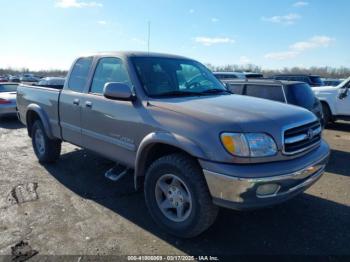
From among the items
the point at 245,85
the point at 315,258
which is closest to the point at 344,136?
the point at 245,85

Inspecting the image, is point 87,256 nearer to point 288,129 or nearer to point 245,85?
point 288,129

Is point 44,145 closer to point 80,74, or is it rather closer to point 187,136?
point 80,74

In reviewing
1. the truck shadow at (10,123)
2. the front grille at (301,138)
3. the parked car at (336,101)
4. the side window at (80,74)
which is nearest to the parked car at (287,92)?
the side window at (80,74)

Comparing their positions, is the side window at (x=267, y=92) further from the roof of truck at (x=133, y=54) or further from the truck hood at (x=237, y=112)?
the truck hood at (x=237, y=112)

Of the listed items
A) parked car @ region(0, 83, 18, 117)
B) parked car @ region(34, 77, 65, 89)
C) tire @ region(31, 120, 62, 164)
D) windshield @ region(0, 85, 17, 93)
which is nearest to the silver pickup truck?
tire @ region(31, 120, 62, 164)

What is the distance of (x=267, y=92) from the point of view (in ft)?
23.9

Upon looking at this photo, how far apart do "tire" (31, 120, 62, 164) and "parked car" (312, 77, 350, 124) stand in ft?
27.3

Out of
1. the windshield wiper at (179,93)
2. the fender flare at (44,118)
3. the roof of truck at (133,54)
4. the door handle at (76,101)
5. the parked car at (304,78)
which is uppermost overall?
the roof of truck at (133,54)

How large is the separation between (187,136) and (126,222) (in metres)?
1.41

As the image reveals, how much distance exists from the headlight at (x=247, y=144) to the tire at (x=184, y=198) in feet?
1.40

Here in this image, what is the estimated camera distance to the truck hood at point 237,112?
9.94ft

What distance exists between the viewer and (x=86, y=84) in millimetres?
4723

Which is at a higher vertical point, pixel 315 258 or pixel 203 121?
pixel 203 121

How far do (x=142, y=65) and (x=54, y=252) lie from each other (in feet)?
7.60
